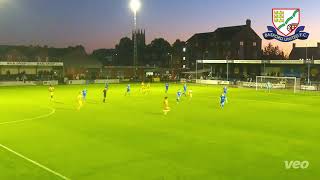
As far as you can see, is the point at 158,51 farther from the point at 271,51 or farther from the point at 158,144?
the point at 158,144

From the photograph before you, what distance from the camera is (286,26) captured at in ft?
167

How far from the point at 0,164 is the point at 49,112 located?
677 inches

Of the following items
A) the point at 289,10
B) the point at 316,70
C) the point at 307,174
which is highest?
the point at 289,10

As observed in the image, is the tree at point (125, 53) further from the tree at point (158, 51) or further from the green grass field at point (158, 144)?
the green grass field at point (158, 144)

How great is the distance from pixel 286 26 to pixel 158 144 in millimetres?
37276

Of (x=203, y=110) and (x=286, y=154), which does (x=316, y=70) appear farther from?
(x=286, y=154)

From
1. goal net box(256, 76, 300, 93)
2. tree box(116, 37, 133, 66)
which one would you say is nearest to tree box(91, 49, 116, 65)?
tree box(116, 37, 133, 66)

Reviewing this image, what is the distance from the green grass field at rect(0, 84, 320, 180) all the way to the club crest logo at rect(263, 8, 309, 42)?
20101 mm

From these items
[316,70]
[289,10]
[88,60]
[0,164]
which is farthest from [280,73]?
[0,164]

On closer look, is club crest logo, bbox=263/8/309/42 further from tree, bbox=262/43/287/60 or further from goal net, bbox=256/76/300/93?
tree, bbox=262/43/287/60

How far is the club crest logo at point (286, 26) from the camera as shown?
164ft

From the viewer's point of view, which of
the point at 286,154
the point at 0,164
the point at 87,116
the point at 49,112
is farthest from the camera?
the point at 49,112

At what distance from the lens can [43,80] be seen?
79.8 m

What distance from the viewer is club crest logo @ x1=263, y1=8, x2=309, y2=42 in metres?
50.0
